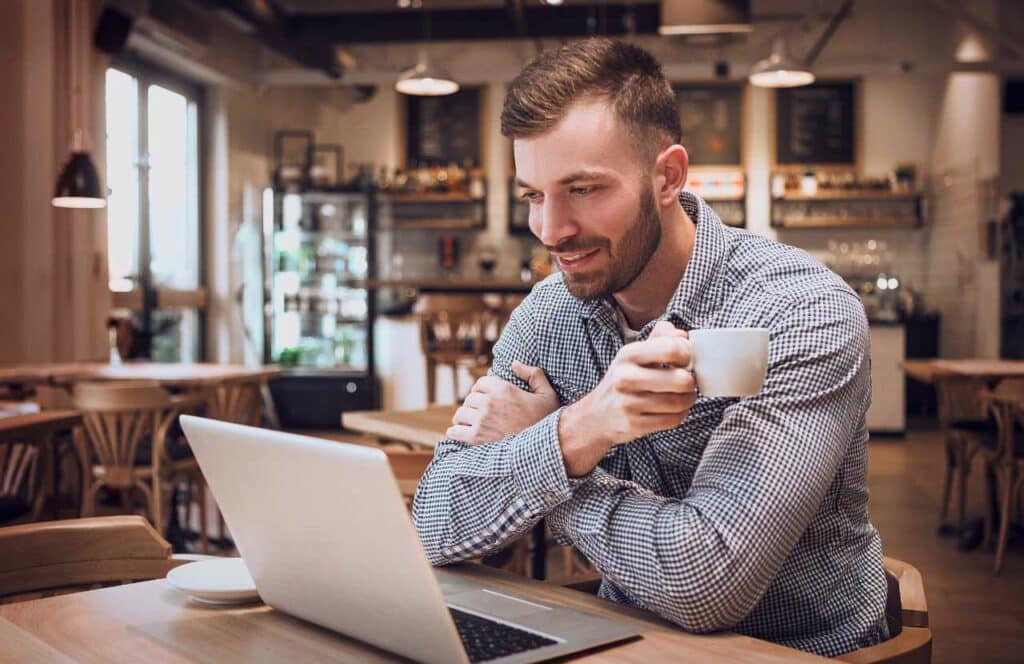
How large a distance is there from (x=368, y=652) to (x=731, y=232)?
0.77 m

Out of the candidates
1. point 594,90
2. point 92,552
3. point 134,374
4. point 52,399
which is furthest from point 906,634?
point 134,374

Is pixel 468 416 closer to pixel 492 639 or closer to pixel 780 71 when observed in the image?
pixel 492 639

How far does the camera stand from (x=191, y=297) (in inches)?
357

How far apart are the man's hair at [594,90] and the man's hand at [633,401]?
33 centimetres

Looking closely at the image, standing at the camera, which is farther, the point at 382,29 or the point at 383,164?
the point at 383,164

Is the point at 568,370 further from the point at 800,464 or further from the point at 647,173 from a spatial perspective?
the point at 800,464

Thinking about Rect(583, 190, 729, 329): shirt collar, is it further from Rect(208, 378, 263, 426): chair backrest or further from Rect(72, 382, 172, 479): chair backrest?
Rect(208, 378, 263, 426): chair backrest

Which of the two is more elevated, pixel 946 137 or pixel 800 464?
pixel 946 137

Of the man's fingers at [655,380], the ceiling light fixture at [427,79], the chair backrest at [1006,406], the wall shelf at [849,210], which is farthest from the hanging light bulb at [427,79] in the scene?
the man's fingers at [655,380]

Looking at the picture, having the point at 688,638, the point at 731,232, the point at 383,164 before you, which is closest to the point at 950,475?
the point at 731,232

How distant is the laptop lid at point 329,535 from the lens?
35.5 inches

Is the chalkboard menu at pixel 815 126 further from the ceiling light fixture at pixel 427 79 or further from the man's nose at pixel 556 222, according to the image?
the man's nose at pixel 556 222

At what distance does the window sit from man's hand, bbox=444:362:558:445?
6.53m

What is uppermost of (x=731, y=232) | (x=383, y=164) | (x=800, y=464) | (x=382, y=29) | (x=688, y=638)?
(x=382, y=29)
